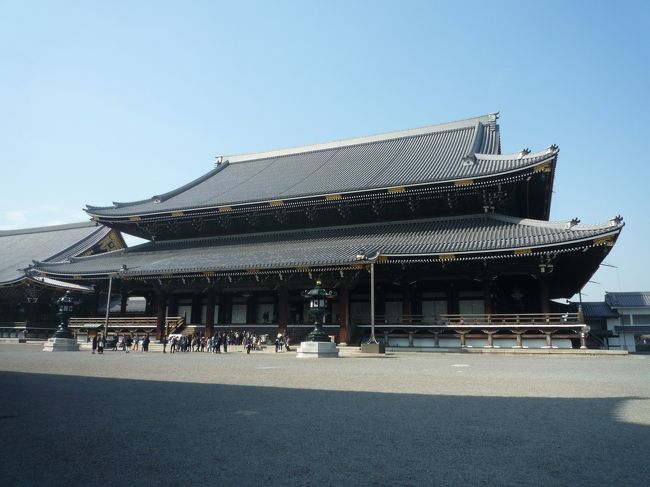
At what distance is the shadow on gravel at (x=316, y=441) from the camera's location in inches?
176

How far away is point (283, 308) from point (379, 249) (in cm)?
769

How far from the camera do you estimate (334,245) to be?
3100 cm

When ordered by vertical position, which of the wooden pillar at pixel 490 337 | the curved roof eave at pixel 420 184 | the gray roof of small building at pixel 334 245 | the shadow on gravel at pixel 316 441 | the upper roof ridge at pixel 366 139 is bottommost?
the shadow on gravel at pixel 316 441

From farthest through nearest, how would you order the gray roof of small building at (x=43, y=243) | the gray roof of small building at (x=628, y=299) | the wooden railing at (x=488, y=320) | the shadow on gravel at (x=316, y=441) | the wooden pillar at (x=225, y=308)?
the gray roof of small building at (x=628, y=299) < the gray roof of small building at (x=43, y=243) < the wooden pillar at (x=225, y=308) < the wooden railing at (x=488, y=320) < the shadow on gravel at (x=316, y=441)

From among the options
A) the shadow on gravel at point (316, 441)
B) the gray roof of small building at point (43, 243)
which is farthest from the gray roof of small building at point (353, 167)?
the shadow on gravel at point (316, 441)

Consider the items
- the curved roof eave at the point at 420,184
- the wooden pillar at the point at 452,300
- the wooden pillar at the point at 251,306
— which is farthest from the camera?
the wooden pillar at the point at 251,306

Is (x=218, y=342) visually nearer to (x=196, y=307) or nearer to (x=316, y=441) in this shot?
(x=196, y=307)

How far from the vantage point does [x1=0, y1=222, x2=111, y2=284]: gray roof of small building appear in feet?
157

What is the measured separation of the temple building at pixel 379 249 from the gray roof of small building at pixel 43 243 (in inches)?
423

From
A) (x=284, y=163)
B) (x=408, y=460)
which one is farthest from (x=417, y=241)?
(x=408, y=460)

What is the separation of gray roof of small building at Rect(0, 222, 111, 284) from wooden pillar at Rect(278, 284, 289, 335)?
27.0 meters

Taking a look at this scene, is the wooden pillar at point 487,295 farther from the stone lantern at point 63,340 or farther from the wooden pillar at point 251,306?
the stone lantern at point 63,340

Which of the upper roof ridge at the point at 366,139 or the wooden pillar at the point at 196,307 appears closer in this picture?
the wooden pillar at the point at 196,307

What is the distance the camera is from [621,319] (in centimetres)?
5097
